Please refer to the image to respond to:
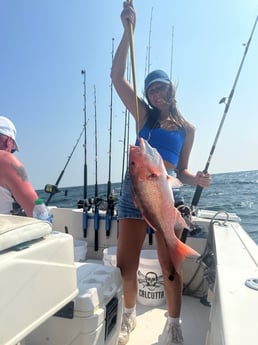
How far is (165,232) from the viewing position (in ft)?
5.00

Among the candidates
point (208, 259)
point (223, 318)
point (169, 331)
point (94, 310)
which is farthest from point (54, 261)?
point (208, 259)

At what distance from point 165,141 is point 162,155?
91mm

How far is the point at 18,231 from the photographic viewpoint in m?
0.96

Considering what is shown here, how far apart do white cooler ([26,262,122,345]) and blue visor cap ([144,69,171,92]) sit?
48.8 inches

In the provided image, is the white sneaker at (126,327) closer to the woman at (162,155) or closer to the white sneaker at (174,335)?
the woman at (162,155)

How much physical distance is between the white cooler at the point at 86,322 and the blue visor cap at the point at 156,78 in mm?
1240

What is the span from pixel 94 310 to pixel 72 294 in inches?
10.6

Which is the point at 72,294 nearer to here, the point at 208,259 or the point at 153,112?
the point at 153,112

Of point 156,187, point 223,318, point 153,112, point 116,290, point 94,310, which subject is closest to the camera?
point 223,318

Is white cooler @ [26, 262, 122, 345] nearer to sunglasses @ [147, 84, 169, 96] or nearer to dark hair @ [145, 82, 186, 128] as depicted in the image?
dark hair @ [145, 82, 186, 128]

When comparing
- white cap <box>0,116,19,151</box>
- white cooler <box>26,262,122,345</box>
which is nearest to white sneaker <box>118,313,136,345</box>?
white cooler <box>26,262,122,345</box>

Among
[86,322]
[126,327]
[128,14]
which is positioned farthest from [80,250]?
[128,14]

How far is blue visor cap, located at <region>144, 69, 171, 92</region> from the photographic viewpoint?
196 cm

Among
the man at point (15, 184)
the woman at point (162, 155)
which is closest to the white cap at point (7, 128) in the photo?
the man at point (15, 184)
